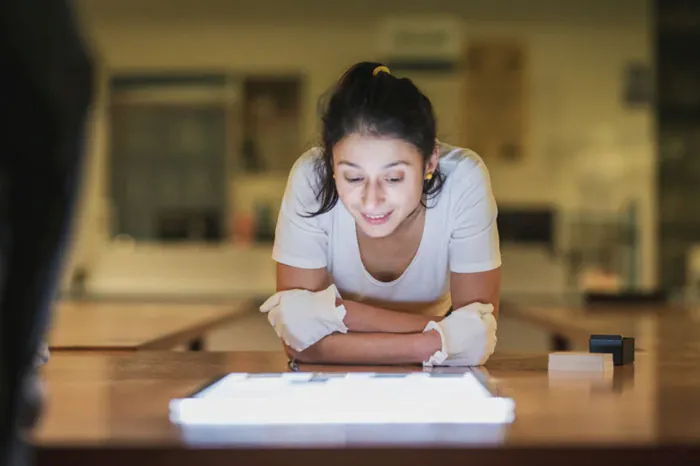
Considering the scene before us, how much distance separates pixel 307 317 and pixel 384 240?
0.25 metres

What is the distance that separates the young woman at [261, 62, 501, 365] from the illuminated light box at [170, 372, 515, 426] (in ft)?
0.89

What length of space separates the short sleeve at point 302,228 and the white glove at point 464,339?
246 mm

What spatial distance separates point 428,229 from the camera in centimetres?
146

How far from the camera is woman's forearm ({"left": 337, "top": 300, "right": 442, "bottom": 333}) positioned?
4.39 feet

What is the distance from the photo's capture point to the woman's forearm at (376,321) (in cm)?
134

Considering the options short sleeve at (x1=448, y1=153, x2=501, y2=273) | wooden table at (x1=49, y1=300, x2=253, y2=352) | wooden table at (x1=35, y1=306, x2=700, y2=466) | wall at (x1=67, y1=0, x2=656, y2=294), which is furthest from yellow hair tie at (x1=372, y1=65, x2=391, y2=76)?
wall at (x1=67, y1=0, x2=656, y2=294)

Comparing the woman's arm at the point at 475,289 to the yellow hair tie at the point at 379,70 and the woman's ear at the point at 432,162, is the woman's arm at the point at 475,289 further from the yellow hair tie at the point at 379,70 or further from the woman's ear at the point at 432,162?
the yellow hair tie at the point at 379,70

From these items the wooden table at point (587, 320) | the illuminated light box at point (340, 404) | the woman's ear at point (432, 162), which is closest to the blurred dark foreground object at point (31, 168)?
the illuminated light box at point (340, 404)

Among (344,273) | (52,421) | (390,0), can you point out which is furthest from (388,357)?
(390,0)

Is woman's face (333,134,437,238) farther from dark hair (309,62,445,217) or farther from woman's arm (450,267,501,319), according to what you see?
woman's arm (450,267,501,319)

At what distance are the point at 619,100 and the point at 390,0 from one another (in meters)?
1.71

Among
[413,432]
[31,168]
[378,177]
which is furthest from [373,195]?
[31,168]

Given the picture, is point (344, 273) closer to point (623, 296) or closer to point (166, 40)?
point (623, 296)

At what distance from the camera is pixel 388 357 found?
1.30 meters
